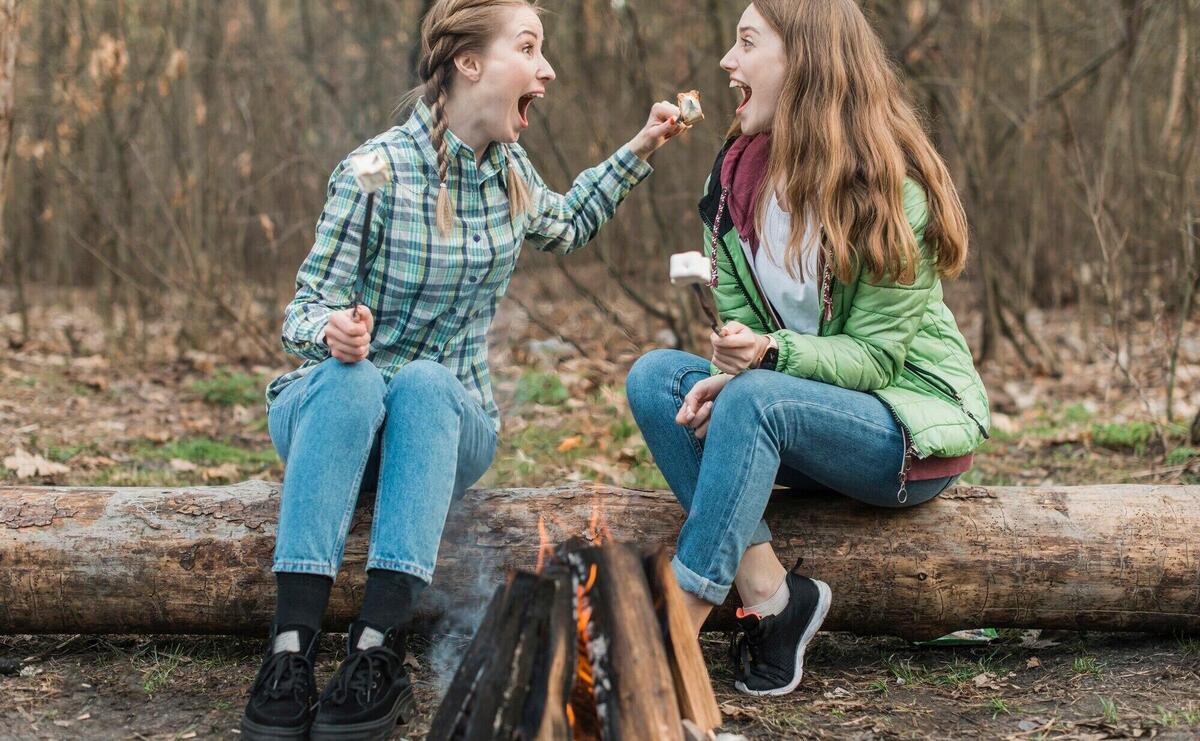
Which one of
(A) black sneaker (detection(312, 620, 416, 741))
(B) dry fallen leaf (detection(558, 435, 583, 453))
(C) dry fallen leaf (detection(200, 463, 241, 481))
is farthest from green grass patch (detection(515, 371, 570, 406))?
(A) black sneaker (detection(312, 620, 416, 741))

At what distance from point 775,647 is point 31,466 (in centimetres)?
313

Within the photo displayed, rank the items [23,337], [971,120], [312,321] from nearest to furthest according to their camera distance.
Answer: [312,321], [971,120], [23,337]

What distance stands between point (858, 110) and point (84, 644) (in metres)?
2.39

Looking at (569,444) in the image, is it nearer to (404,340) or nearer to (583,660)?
(404,340)

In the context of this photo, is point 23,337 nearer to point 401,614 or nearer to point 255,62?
point 255,62

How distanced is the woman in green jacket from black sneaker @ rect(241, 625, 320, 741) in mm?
821

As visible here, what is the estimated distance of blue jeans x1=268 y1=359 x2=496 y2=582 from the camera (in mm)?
2389

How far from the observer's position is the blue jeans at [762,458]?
247 cm

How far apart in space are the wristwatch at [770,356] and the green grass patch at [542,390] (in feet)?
10.6

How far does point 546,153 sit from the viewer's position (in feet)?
25.3

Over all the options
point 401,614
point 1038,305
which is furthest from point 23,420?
point 1038,305

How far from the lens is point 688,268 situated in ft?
6.54

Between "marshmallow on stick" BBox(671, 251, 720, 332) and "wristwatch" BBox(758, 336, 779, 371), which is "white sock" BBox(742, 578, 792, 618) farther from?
"marshmallow on stick" BBox(671, 251, 720, 332)

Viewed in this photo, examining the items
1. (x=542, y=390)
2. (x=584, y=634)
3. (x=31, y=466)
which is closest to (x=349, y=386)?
(x=584, y=634)
